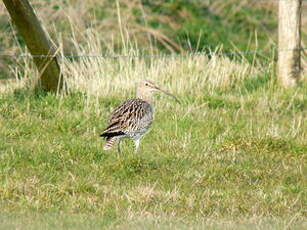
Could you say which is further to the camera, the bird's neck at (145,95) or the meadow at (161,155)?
the bird's neck at (145,95)

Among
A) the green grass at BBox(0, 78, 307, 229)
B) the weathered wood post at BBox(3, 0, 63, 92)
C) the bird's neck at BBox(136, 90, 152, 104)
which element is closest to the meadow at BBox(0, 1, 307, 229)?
the green grass at BBox(0, 78, 307, 229)

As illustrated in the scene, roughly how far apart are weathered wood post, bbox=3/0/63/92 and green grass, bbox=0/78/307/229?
25cm

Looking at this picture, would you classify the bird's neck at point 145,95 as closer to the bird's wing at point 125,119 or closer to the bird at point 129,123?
the bird at point 129,123

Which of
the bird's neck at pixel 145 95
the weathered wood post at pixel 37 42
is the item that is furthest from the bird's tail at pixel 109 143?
the weathered wood post at pixel 37 42

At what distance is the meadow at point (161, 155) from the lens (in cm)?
813

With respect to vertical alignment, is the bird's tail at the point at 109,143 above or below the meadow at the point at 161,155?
above

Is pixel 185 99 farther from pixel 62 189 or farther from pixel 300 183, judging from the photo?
pixel 62 189

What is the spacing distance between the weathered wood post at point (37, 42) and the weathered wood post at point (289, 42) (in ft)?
11.9

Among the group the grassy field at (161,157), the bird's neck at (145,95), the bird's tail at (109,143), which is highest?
the bird's neck at (145,95)

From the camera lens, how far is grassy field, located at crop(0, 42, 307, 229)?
812 centimetres

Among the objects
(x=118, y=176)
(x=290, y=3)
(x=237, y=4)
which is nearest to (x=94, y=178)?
(x=118, y=176)

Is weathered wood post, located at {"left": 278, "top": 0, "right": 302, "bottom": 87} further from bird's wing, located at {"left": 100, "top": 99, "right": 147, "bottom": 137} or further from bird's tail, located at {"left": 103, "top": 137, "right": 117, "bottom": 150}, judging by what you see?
bird's tail, located at {"left": 103, "top": 137, "right": 117, "bottom": 150}

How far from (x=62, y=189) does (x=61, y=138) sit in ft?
6.56

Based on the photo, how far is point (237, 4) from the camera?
74.1 ft
